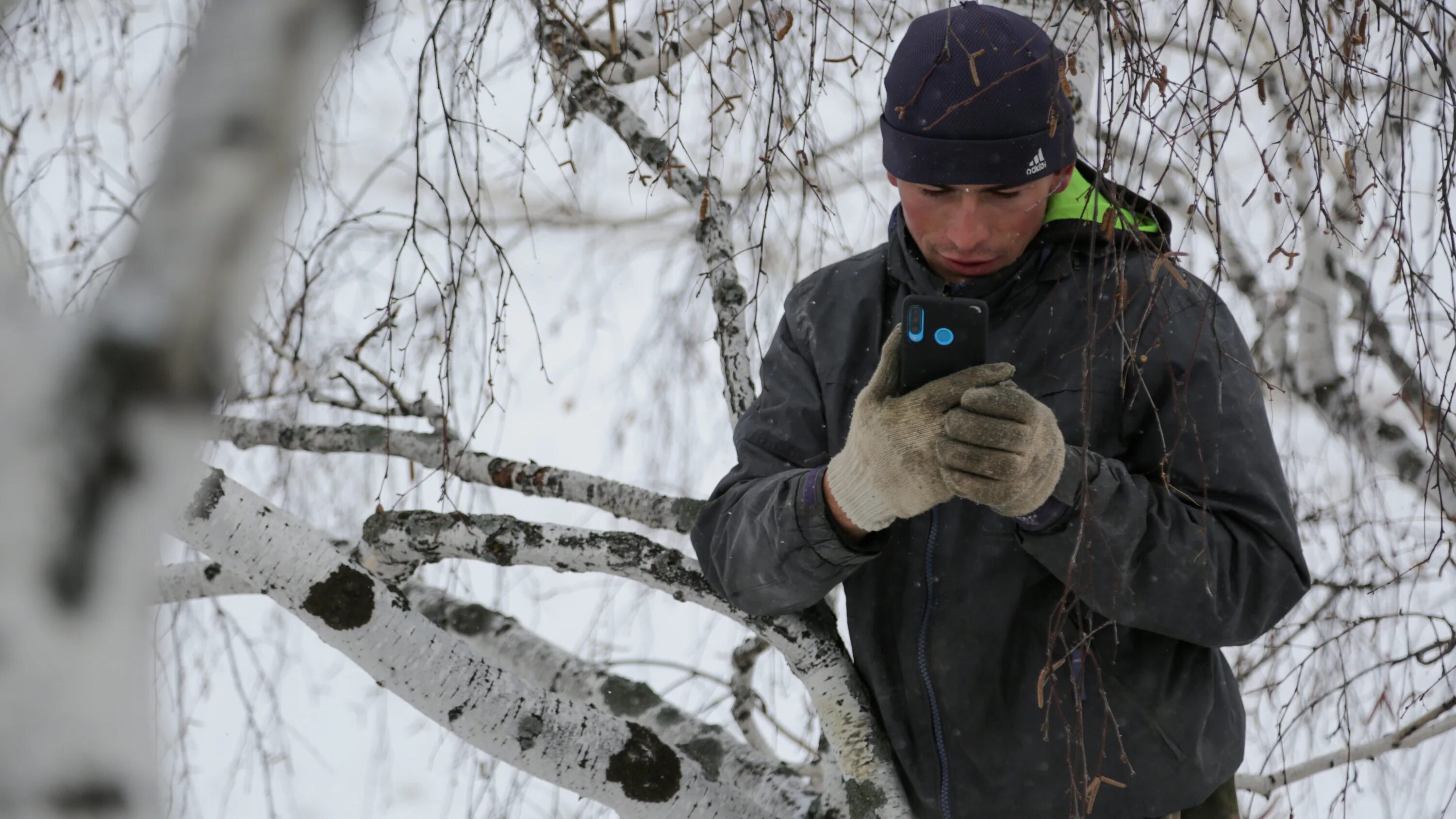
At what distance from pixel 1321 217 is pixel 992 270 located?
66.4 inches

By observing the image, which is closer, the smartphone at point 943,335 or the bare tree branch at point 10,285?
the bare tree branch at point 10,285

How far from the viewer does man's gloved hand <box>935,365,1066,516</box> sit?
116cm

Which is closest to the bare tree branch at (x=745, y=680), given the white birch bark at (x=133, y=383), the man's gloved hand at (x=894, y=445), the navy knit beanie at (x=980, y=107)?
the man's gloved hand at (x=894, y=445)

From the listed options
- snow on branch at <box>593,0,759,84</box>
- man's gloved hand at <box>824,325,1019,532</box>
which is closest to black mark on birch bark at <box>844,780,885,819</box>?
man's gloved hand at <box>824,325,1019,532</box>

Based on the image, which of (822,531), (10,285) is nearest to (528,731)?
(822,531)

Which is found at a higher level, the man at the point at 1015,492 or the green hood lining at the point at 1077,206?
the green hood lining at the point at 1077,206

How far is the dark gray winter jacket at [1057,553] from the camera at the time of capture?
1252 mm

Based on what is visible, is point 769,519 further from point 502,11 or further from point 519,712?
point 502,11

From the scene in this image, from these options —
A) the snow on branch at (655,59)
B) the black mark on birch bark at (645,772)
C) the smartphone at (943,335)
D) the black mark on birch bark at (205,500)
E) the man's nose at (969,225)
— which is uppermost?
the snow on branch at (655,59)

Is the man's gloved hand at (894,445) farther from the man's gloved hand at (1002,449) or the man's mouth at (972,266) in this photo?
the man's mouth at (972,266)

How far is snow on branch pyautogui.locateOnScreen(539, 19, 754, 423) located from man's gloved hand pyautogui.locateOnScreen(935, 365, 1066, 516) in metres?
0.65

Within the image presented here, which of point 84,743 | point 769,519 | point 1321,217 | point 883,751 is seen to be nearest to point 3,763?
point 84,743

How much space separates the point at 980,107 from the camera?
1.34 metres

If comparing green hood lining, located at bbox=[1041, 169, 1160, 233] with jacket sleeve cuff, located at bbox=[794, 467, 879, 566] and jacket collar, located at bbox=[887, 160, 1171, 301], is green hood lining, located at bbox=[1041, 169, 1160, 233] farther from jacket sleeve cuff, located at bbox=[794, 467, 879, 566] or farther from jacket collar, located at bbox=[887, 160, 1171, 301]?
jacket sleeve cuff, located at bbox=[794, 467, 879, 566]
